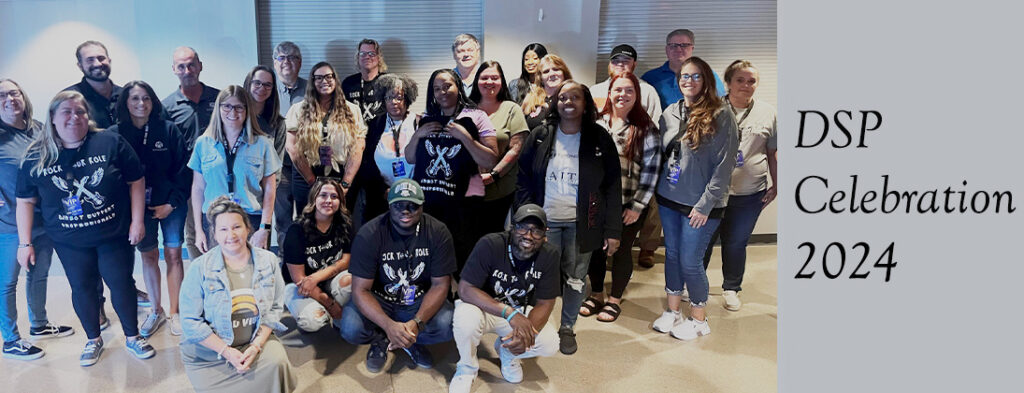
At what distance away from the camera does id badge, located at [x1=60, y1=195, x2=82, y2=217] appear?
9.39 feet

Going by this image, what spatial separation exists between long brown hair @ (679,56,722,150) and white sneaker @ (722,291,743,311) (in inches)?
49.0

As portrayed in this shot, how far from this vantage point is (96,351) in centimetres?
312

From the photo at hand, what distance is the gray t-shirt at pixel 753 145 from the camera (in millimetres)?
3498

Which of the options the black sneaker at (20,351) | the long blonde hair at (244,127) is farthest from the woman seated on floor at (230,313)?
the black sneaker at (20,351)

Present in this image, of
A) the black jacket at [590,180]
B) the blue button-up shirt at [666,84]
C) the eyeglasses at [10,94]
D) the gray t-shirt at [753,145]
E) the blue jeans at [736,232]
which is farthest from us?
the blue button-up shirt at [666,84]

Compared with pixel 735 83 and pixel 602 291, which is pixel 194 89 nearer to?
pixel 602 291

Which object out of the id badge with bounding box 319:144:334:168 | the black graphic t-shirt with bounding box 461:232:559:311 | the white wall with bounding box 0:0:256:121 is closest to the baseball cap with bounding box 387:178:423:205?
the black graphic t-shirt with bounding box 461:232:559:311

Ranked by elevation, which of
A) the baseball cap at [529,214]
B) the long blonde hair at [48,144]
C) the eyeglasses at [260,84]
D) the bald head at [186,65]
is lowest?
the baseball cap at [529,214]

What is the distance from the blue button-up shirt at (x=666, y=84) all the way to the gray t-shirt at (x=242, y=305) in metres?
3.05

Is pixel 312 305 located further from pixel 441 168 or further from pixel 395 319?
pixel 441 168

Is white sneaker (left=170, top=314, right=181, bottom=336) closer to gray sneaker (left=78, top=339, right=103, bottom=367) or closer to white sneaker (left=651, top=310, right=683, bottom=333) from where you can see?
gray sneaker (left=78, top=339, right=103, bottom=367)

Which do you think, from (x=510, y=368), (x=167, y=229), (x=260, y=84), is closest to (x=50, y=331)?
(x=167, y=229)

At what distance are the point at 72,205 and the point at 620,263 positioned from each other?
2723mm

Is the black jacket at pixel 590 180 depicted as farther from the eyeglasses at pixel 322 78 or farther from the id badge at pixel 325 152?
the eyeglasses at pixel 322 78
